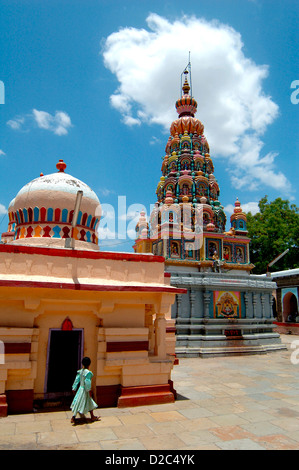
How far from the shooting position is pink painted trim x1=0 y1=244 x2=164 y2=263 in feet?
24.3

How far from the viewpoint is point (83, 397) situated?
6.74 meters

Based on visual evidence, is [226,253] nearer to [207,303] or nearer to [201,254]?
[201,254]

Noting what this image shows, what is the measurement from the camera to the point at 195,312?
58.5 feet

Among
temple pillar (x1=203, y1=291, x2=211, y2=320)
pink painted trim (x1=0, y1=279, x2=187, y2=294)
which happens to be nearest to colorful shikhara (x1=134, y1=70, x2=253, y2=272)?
temple pillar (x1=203, y1=291, x2=211, y2=320)

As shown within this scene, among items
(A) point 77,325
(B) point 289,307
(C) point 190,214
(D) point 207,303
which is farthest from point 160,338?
(B) point 289,307

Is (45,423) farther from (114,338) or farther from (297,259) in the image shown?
(297,259)

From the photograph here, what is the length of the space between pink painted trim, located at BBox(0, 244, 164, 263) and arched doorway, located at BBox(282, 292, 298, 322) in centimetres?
2371

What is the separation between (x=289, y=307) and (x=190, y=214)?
1368 cm

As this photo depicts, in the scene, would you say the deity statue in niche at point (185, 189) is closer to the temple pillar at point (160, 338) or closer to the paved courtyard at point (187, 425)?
the paved courtyard at point (187, 425)

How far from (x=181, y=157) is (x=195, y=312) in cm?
1329

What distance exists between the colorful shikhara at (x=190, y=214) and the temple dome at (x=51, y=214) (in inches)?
403

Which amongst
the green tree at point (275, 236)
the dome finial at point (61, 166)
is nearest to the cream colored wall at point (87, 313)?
the dome finial at point (61, 166)

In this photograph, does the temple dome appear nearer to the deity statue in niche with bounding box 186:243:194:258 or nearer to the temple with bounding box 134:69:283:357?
the temple with bounding box 134:69:283:357
